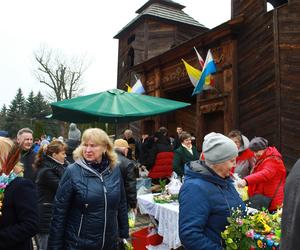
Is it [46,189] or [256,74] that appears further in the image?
[256,74]

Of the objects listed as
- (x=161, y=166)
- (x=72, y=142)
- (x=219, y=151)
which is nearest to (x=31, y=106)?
(x=161, y=166)

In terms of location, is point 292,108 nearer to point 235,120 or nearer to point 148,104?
point 235,120

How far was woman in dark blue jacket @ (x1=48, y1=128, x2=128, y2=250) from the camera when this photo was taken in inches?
130

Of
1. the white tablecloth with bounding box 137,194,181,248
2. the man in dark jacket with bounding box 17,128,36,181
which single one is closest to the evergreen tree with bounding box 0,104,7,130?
the man in dark jacket with bounding box 17,128,36,181

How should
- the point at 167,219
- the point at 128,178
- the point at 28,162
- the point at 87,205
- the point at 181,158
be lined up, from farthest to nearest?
1. the point at 181,158
2. the point at 28,162
3. the point at 167,219
4. the point at 128,178
5. the point at 87,205

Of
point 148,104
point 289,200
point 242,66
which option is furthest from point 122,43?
point 289,200

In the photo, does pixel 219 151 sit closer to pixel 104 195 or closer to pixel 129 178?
pixel 104 195

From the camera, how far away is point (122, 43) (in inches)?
811

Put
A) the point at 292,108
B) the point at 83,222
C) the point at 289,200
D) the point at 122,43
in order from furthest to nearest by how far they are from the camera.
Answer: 1. the point at 122,43
2. the point at 292,108
3. the point at 83,222
4. the point at 289,200

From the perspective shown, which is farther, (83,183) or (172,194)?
(172,194)

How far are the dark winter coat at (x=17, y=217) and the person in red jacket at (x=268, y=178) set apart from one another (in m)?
2.89

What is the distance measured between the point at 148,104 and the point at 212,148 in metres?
4.03

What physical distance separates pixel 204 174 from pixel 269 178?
2.43m

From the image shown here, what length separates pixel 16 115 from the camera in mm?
58906
